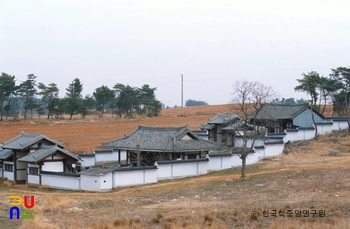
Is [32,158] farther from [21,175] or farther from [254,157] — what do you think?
[254,157]

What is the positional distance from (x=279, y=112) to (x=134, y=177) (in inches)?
948

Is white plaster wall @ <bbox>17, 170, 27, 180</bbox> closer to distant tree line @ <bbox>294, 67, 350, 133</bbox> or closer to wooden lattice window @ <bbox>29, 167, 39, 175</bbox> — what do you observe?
wooden lattice window @ <bbox>29, 167, 39, 175</bbox>

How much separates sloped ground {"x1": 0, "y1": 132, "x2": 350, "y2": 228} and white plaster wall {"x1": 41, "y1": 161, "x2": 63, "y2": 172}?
2.11 meters

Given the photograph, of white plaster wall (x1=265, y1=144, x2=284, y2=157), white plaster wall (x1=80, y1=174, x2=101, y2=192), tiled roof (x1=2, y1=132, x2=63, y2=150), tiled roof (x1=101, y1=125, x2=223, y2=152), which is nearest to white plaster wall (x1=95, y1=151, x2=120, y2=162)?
tiled roof (x1=101, y1=125, x2=223, y2=152)

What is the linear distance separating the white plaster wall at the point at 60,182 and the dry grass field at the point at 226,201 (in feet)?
3.00

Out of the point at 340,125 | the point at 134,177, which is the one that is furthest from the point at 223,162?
the point at 340,125

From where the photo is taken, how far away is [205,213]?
60.2ft

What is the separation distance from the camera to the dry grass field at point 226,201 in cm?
1719

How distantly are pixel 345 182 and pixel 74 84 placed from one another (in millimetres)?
65445

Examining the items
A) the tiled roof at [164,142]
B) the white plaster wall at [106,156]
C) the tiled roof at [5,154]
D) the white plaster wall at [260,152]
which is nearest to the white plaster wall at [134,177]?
the tiled roof at [164,142]

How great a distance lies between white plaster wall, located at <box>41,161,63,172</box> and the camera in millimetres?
33281

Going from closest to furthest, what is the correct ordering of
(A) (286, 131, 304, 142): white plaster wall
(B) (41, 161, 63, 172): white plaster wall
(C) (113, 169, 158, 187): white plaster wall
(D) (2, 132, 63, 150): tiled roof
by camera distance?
(C) (113, 169, 158, 187): white plaster wall, (B) (41, 161, 63, 172): white plaster wall, (D) (2, 132, 63, 150): tiled roof, (A) (286, 131, 304, 142): white plaster wall

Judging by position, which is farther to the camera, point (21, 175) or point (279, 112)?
point (279, 112)

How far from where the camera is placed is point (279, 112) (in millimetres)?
49875
